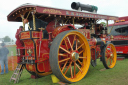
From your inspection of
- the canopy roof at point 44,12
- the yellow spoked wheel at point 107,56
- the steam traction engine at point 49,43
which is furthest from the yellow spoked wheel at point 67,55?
the yellow spoked wheel at point 107,56

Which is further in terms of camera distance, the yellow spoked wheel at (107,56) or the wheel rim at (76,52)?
the yellow spoked wheel at (107,56)

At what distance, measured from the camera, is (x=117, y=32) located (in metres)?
8.29

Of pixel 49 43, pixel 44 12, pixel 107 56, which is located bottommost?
pixel 107 56

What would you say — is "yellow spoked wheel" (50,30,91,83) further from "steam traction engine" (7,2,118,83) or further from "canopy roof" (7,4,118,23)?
"canopy roof" (7,4,118,23)

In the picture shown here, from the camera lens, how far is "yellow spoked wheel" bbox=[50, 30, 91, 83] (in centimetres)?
320

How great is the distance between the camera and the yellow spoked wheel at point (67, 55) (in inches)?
126

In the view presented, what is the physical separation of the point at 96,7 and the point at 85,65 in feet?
8.27

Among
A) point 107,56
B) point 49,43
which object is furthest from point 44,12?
point 107,56

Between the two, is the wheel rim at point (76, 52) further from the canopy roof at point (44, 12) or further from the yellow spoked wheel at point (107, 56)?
the yellow spoked wheel at point (107, 56)

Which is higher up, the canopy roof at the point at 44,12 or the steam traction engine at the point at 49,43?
the canopy roof at the point at 44,12

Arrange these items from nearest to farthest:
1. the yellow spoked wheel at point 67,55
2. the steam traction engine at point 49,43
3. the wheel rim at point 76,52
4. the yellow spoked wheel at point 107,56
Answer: the yellow spoked wheel at point 67,55 → the steam traction engine at point 49,43 → the wheel rim at point 76,52 → the yellow spoked wheel at point 107,56

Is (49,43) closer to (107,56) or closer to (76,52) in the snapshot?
(76,52)

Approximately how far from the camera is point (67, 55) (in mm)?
3828

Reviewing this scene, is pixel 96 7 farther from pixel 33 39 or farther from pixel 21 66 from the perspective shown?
pixel 21 66
